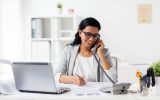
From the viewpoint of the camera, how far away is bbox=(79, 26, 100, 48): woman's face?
2.67 m

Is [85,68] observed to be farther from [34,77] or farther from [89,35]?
[34,77]

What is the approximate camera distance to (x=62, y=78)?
2.54 m

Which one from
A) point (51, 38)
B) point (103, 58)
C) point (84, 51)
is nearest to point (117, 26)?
point (51, 38)

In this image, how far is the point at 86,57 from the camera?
279 cm

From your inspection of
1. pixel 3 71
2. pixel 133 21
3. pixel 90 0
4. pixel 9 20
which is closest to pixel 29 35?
pixel 9 20

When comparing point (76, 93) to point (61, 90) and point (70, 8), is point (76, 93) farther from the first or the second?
point (70, 8)

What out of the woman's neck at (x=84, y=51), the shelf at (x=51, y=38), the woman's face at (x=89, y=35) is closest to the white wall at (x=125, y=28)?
the shelf at (x=51, y=38)

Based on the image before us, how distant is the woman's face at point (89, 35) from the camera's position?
2669 mm

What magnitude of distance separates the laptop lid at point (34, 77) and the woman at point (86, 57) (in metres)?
0.64

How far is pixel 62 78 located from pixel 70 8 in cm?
222

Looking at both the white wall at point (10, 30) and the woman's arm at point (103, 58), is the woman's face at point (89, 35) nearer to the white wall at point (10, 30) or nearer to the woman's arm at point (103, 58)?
the woman's arm at point (103, 58)

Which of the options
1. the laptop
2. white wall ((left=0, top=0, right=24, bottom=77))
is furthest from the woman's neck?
white wall ((left=0, top=0, right=24, bottom=77))

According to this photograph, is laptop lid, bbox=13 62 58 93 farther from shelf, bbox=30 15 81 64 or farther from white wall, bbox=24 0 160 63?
white wall, bbox=24 0 160 63

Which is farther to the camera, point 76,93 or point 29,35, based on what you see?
point 29,35
